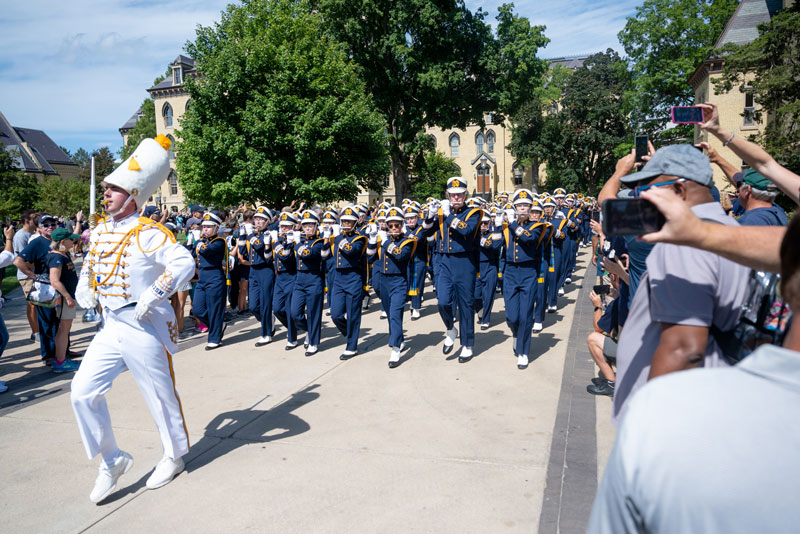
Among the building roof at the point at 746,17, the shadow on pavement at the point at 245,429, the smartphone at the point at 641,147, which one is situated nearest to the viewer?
the smartphone at the point at 641,147

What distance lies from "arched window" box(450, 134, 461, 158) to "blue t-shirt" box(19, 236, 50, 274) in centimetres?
6637

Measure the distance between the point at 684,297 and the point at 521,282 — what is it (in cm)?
571

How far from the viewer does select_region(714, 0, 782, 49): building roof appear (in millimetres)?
36116

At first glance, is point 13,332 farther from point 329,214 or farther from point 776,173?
point 776,173

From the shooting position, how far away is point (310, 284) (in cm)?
873

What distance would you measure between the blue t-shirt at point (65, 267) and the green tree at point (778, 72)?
730 inches

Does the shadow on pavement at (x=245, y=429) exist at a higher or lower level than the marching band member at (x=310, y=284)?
lower

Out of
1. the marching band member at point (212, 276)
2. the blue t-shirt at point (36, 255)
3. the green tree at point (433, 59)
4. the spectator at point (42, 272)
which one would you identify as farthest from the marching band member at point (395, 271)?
the green tree at point (433, 59)

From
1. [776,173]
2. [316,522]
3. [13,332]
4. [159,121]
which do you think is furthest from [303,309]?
[159,121]

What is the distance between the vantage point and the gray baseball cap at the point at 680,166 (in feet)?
7.61

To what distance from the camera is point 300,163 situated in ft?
80.9

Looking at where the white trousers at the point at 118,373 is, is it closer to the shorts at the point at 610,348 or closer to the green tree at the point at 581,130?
the shorts at the point at 610,348

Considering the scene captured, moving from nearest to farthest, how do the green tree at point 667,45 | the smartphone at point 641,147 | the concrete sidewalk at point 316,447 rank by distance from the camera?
1. the smartphone at point 641,147
2. the concrete sidewalk at point 316,447
3. the green tree at point 667,45

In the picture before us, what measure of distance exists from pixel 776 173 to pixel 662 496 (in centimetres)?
214
